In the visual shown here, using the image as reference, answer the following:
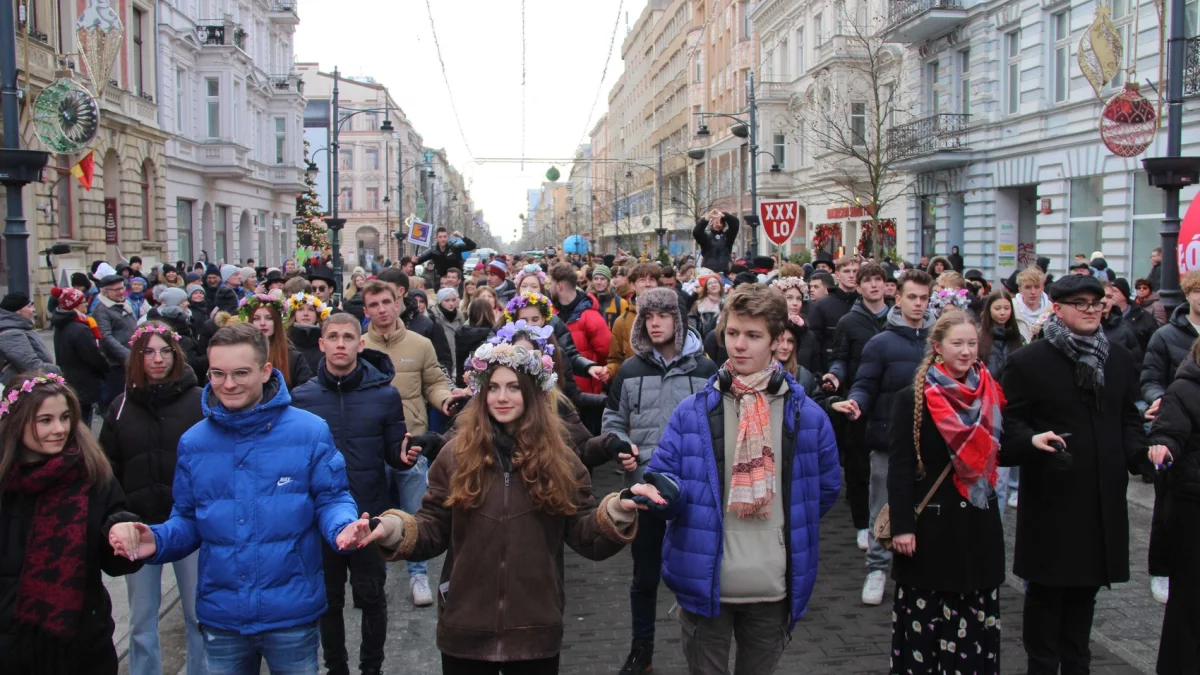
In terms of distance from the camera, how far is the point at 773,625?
4.07 m

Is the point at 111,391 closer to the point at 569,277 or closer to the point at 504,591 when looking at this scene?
the point at 569,277

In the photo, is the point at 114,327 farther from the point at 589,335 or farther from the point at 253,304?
the point at 589,335

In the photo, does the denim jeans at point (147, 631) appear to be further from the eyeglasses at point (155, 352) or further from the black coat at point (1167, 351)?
the black coat at point (1167, 351)

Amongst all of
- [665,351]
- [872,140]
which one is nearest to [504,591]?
[665,351]

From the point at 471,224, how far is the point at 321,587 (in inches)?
4712

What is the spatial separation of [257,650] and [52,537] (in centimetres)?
87

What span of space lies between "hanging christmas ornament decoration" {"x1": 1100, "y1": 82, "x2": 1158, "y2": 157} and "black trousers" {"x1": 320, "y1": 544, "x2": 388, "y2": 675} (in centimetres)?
1061

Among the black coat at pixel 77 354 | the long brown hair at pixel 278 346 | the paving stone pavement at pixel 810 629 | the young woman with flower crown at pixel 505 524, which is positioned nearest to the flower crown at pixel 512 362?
the young woman with flower crown at pixel 505 524

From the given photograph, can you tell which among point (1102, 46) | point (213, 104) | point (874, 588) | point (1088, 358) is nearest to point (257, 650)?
point (1088, 358)

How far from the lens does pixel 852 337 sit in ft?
24.2

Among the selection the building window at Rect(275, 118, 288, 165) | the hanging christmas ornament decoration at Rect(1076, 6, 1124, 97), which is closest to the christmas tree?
the building window at Rect(275, 118, 288, 165)

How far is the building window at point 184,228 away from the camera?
3606 centimetres

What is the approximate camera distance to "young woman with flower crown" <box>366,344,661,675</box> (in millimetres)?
3619

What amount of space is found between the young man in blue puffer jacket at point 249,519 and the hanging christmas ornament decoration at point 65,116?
783cm
